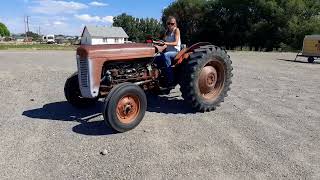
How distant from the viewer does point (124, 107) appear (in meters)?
6.07

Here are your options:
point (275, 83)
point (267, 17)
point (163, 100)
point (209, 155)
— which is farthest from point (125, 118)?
point (267, 17)

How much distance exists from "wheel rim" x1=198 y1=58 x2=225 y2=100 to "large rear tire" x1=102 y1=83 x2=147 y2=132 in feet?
5.72

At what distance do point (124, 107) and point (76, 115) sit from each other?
159 centimetres

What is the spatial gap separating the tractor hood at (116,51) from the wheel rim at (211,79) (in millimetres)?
1228

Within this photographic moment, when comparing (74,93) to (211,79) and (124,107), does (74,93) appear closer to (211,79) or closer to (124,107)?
(124,107)

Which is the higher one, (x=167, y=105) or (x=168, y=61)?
(x=168, y=61)

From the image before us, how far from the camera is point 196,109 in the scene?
7.42 m

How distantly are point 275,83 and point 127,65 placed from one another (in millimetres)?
6618

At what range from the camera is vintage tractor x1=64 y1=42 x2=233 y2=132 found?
20.0ft

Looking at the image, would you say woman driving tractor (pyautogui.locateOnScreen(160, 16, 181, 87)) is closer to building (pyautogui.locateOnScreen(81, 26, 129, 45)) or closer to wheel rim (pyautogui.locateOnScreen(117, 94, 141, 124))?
wheel rim (pyautogui.locateOnScreen(117, 94, 141, 124))

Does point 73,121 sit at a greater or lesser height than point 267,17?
lesser

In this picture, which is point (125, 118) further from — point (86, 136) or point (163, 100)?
point (163, 100)

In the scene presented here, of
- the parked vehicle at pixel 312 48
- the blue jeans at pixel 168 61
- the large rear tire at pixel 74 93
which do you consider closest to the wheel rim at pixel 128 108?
the blue jeans at pixel 168 61

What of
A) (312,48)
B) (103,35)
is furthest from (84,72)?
(103,35)
